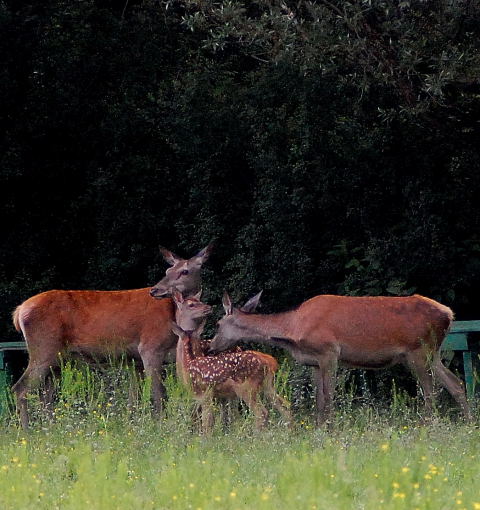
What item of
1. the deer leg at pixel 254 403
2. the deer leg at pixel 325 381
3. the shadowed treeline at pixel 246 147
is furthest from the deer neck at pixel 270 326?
the shadowed treeline at pixel 246 147

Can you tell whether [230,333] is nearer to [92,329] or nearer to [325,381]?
[325,381]

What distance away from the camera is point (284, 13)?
11.5 meters

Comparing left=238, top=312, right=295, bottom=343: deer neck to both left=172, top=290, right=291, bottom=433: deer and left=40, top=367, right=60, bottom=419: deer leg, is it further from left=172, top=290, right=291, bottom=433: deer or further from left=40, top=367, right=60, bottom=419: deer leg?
left=40, top=367, right=60, bottom=419: deer leg

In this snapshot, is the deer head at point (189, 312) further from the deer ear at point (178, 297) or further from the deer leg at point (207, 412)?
the deer leg at point (207, 412)

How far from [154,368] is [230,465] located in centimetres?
365

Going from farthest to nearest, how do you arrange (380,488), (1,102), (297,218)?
1. (1,102)
2. (297,218)
3. (380,488)

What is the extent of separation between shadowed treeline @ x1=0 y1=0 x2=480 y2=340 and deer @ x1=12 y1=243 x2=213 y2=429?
255cm

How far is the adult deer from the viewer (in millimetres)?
10047

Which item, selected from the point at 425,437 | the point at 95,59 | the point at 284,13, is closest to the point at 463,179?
the point at 284,13

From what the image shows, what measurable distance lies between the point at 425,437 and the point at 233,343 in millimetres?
3042

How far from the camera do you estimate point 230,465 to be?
688cm

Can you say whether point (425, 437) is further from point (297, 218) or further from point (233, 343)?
point (297, 218)

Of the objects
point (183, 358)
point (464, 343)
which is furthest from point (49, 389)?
point (464, 343)

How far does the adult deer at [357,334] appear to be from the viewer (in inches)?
396
